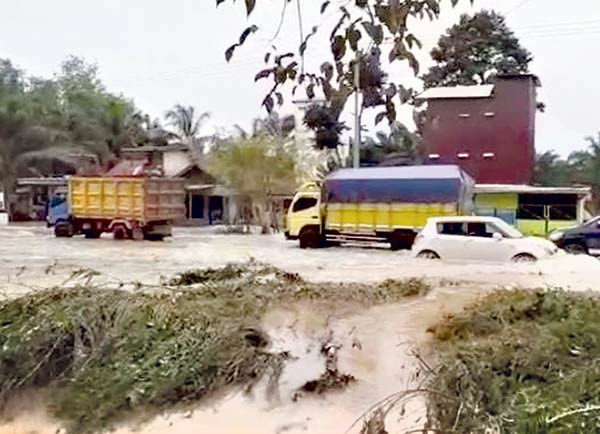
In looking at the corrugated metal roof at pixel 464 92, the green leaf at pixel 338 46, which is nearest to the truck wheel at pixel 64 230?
the corrugated metal roof at pixel 464 92

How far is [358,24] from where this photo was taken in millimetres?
2174

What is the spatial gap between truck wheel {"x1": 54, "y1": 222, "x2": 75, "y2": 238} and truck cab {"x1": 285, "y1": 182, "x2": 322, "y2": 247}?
614 cm

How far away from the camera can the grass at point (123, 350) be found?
220 inches

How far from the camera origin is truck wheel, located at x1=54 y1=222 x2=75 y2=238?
25.9 meters

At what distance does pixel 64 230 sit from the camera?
2602cm

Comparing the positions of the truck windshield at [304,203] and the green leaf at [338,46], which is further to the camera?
the truck windshield at [304,203]

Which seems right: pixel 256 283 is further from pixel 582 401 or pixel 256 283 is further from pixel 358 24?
pixel 358 24

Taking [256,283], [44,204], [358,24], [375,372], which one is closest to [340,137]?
[44,204]

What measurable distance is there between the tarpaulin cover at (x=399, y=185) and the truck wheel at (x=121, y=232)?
18.0 ft

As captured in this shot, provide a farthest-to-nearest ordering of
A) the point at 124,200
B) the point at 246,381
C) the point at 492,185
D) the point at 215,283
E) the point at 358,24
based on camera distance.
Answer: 1. the point at 492,185
2. the point at 124,200
3. the point at 215,283
4. the point at 246,381
5. the point at 358,24

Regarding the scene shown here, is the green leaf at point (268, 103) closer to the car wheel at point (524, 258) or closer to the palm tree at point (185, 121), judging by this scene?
the car wheel at point (524, 258)

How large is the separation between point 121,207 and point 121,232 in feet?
2.20

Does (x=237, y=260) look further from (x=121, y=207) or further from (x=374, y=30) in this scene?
(x=374, y=30)

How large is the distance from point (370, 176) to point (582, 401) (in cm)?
1906
